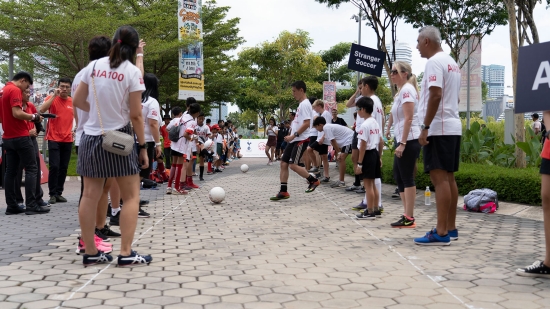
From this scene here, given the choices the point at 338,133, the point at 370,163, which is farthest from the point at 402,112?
the point at 338,133

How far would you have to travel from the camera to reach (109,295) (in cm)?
381

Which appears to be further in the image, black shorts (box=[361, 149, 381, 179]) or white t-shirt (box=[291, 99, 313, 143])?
white t-shirt (box=[291, 99, 313, 143])

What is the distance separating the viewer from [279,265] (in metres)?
4.75

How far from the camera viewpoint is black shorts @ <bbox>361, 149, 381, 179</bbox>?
24.8 ft

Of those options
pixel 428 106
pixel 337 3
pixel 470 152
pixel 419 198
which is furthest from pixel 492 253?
pixel 337 3

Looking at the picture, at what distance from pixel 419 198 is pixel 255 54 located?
139 feet

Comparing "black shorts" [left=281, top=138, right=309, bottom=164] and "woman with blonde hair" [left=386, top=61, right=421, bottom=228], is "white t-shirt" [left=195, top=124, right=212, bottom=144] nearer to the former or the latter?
"black shorts" [left=281, top=138, right=309, bottom=164]

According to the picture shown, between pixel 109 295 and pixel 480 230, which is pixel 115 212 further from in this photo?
pixel 480 230

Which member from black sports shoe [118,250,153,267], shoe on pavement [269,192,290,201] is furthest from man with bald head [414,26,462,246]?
shoe on pavement [269,192,290,201]

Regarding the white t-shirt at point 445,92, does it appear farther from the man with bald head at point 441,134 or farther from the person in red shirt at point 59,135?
the person in red shirt at point 59,135

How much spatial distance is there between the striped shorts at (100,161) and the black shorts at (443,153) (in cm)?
284

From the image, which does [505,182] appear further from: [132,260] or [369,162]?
[132,260]

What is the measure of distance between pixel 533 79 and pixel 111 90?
10.5 ft

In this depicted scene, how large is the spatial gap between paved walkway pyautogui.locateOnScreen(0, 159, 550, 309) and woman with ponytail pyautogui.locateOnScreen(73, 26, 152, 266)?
351mm
